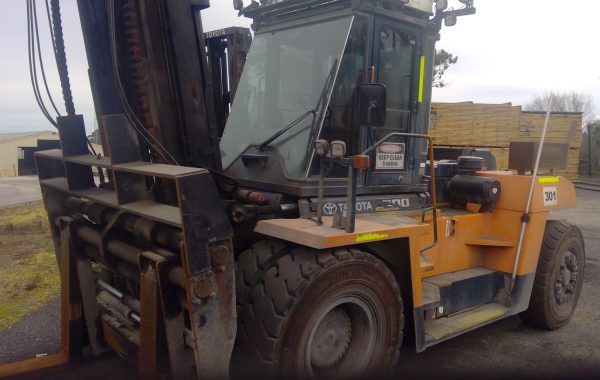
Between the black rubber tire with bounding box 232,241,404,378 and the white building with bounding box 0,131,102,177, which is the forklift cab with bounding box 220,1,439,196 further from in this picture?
the white building with bounding box 0,131,102,177

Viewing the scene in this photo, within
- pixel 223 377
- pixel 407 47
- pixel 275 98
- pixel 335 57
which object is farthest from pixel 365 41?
pixel 223 377

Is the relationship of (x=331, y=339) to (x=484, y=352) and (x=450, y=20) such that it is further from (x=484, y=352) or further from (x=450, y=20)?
(x=450, y=20)

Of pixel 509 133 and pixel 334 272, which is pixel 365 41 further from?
pixel 509 133

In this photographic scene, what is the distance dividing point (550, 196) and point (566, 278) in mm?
987

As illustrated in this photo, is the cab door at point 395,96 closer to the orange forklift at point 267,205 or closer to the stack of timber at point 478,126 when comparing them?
the orange forklift at point 267,205

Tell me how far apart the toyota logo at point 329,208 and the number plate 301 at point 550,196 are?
2549 millimetres

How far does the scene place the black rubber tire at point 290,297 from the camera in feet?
9.79

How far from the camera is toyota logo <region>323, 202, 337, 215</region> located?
3.60m

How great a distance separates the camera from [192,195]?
2.58 m

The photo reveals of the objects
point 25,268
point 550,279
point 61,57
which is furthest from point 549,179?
point 25,268

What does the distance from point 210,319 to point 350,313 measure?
1.16 meters

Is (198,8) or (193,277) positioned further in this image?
(198,8)

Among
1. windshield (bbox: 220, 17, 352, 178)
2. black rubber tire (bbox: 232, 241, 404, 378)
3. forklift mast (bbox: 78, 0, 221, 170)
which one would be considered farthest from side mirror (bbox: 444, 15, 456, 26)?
black rubber tire (bbox: 232, 241, 404, 378)

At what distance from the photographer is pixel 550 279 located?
510 cm
